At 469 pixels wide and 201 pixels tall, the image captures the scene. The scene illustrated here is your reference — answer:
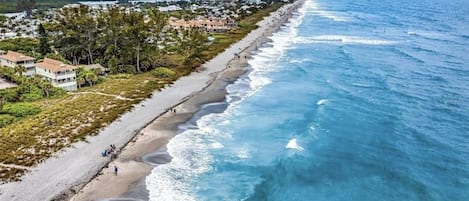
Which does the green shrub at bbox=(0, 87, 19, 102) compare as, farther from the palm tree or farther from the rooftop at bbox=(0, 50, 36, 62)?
the rooftop at bbox=(0, 50, 36, 62)

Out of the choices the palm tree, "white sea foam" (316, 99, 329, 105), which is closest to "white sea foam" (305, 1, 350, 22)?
"white sea foam" (316, 99, 329, 105)

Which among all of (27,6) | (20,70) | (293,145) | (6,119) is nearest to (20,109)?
(6,119)

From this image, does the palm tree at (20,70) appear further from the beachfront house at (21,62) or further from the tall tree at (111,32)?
the tall tree at (111,32)

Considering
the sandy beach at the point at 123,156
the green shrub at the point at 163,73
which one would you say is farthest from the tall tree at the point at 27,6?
the sandy beach at the point at 123,156

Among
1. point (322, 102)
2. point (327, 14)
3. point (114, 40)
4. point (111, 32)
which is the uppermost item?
point (327, 14)

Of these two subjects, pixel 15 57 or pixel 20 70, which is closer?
pixel 20 70

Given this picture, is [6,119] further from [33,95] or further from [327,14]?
[327,14]
